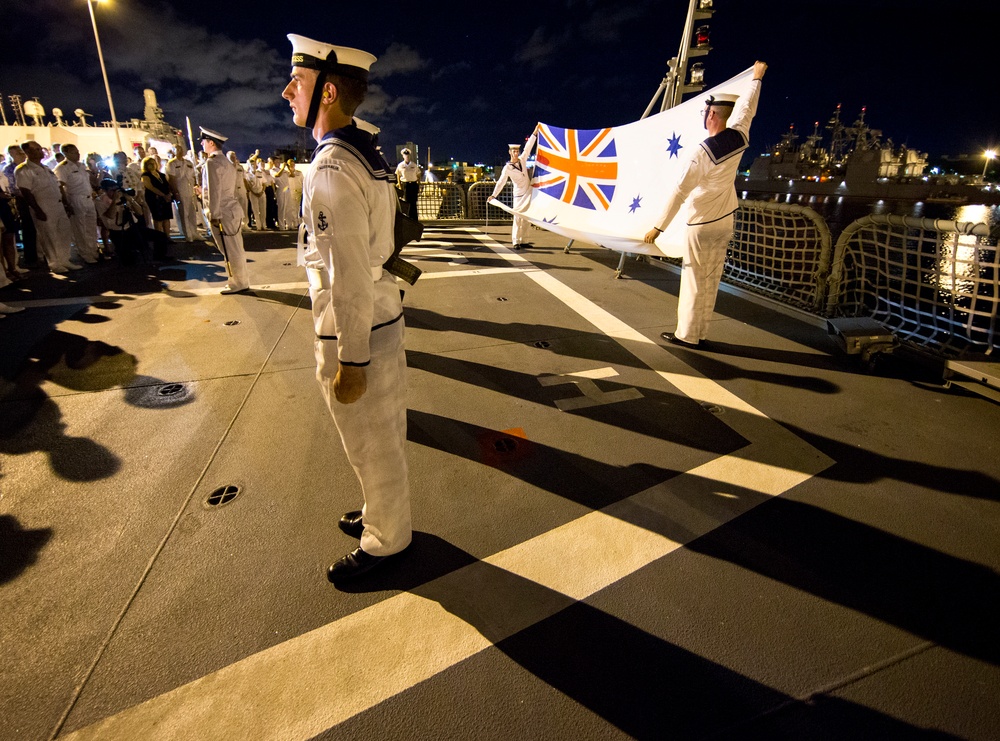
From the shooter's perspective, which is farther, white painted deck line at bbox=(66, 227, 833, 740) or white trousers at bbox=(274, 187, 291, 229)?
white trousers at bbox=(274, 187, 291, 229)

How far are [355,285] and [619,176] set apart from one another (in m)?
6.14

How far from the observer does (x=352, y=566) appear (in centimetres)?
206

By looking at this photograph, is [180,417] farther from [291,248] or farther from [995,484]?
[291,248]

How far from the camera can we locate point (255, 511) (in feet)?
8.09

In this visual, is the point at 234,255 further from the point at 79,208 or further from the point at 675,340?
the point at 675,340

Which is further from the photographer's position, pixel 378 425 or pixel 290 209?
pixel 290 209

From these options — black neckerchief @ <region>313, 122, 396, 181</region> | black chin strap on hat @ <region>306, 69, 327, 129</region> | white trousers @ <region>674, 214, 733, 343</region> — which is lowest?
white trousers @ <region>674, 214, 733, 343</region>

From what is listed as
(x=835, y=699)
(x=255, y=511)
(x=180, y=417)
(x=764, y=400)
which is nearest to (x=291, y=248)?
(x=180, y=417)

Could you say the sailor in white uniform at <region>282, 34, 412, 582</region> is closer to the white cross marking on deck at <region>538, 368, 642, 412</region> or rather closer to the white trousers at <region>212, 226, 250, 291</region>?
the white cross marking on deck at <region>538, 368, 642, 412</region>

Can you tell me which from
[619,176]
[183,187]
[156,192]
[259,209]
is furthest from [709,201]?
[259,209]

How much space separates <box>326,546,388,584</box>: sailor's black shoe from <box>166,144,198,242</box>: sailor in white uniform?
1217 centimetres

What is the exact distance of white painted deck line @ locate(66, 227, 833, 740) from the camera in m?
1.51

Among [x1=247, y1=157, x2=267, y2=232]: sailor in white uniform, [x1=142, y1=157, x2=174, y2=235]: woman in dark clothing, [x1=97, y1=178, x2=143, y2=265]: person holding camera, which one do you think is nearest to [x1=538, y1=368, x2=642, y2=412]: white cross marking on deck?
[x1=97, y1=178, x2=143, y2=265]: person holding camera

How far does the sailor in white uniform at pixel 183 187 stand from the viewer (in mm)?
10695
